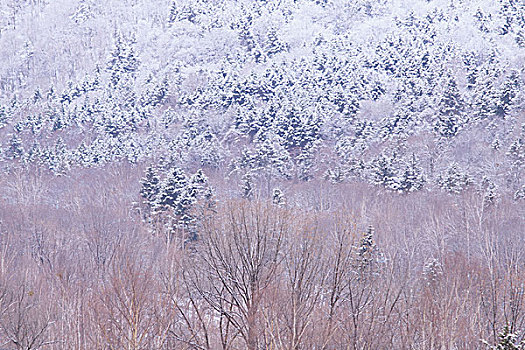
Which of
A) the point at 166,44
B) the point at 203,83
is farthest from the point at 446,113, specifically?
the point at 166,44

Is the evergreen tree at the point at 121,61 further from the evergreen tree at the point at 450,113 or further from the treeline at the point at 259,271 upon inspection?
the evergreen tree at the point at 450,113

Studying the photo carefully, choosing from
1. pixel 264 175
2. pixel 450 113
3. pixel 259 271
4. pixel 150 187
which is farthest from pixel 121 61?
pixel 259 271

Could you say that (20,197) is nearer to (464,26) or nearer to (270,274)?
(270,274)

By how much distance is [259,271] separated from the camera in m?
16.2

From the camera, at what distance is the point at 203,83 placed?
101 meters

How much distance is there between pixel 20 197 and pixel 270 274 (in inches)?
2119

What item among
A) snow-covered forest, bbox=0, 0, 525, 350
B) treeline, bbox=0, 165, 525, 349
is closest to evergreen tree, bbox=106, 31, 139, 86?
snow-covered forest, bbox=0, 0, 525, 350

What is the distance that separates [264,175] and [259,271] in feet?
170

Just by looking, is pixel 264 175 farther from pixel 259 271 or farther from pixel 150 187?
pixel 259 271

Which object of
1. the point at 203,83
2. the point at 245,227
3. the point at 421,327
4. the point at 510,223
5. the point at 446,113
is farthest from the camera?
the point at 203,83

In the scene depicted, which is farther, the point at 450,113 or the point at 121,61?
the point at 121,61

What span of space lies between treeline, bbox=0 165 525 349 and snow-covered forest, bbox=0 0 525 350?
0.19 meters

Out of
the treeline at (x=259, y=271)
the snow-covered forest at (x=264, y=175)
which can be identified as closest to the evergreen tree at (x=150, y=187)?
the snow-covered forest at (x=264, y=175)

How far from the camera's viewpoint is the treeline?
16.4 m
